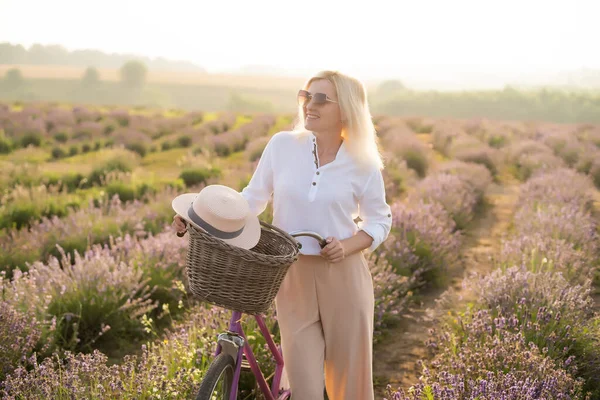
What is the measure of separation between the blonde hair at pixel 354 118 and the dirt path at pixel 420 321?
205 cm

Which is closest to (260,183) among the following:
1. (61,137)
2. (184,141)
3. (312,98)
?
(312,98)

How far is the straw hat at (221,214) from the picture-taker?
2152 millimetres

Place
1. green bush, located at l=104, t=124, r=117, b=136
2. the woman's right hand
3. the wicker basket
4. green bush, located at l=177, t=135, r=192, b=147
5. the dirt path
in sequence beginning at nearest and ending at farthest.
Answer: the wicker basket < the woman's right hand < the dirt path < green bush, located at l=177, t=135, r=192, b=147 < green bush, located at l=104, t=124, r=117, b=136

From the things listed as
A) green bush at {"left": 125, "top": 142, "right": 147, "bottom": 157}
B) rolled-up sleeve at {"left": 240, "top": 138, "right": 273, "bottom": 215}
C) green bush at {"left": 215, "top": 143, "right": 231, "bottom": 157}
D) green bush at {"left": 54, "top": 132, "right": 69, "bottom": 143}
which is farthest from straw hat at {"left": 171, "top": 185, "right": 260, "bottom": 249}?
green bush at {"left": 54, "top": 132, "right": 69, "bottom": 143}

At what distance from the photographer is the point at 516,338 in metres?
3.52

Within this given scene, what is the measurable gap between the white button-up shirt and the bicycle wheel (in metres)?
0.62

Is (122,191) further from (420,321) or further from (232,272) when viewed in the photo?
(232,272)

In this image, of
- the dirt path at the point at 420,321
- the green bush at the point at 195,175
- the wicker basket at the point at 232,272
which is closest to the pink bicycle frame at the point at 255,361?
the wicker basket at the point at 232,272

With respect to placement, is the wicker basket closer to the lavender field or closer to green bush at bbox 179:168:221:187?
the lavender field

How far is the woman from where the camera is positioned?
2.72 metres

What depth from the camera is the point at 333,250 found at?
2443 millimetres

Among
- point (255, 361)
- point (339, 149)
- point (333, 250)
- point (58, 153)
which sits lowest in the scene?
point (58, 153)

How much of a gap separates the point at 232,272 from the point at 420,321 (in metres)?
3.63

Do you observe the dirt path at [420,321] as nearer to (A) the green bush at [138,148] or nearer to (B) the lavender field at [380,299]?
(B) the lavender field at [380,299]
